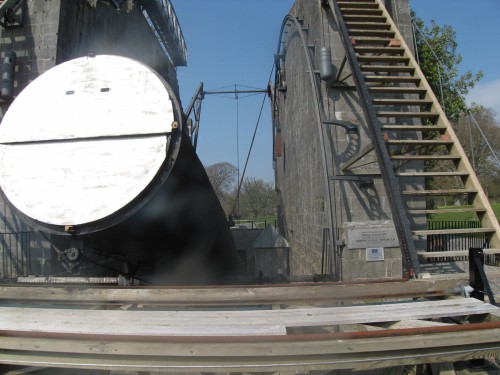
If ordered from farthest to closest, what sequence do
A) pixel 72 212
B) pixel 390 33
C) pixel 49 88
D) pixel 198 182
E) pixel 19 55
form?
pixel 19 55 → pixel 390 33 → pixel 198 182 → pixel 49 88 → pixel 72 212

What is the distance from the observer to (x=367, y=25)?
20.1 feet

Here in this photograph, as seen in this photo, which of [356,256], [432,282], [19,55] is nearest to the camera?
[432,282]

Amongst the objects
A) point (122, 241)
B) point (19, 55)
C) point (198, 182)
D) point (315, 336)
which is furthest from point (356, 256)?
point (19, 55)

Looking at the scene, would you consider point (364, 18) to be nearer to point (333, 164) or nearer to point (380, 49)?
point (380, 49)

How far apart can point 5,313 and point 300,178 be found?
8.10 m

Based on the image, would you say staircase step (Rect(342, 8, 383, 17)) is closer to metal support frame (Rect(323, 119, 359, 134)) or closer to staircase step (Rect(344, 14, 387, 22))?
staircase step (Rect(344, 14, 387, 22))

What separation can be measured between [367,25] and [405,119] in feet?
5.92

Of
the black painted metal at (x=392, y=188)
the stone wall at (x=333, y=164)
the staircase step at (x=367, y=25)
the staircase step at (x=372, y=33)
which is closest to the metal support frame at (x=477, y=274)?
the black painted metal at (x=392, y=188)

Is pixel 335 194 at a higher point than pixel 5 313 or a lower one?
higher

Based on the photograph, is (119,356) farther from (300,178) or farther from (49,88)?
(300,178)

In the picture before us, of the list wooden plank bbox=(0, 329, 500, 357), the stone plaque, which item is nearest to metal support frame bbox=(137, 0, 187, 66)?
the stone plaque

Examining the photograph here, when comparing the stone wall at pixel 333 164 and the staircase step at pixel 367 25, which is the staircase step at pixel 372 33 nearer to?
the staircase step at pixel 367 25

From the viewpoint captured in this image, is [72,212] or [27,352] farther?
[72,212]

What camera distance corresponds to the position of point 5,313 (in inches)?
86.0
